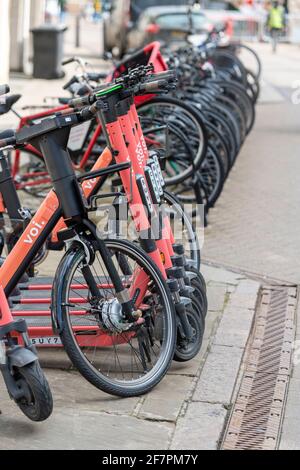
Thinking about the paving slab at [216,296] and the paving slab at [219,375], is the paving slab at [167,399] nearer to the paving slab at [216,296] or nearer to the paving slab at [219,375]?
the paving slab at [219,375]

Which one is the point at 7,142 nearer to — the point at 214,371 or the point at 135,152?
the point at 135,152

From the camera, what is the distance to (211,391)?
200 inches

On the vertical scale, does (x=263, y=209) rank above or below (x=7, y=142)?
below

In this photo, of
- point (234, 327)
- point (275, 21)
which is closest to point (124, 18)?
point (275, 21)

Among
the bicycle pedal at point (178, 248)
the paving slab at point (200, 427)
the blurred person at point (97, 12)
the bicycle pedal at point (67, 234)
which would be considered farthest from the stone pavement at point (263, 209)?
the blurred person at point (97, 12)

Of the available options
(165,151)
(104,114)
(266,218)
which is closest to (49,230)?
(104,114)

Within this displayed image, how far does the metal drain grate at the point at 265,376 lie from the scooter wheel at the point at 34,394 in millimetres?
751

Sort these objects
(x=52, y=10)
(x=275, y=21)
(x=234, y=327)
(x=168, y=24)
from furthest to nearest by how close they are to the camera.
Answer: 1. (x=52, y=10)
2. (x=275, y=21)
3. (x=168, y=24)
4. (x=234, y=327)

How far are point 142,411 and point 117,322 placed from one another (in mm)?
443

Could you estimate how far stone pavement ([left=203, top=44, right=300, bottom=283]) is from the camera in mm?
7680

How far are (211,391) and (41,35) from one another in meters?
14.0

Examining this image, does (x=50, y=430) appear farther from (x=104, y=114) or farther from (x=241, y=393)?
(x=104, y=114)

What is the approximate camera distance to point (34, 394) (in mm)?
4320

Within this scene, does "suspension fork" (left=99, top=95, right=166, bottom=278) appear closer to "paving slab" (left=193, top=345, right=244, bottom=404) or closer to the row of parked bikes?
the row of parked bikes
